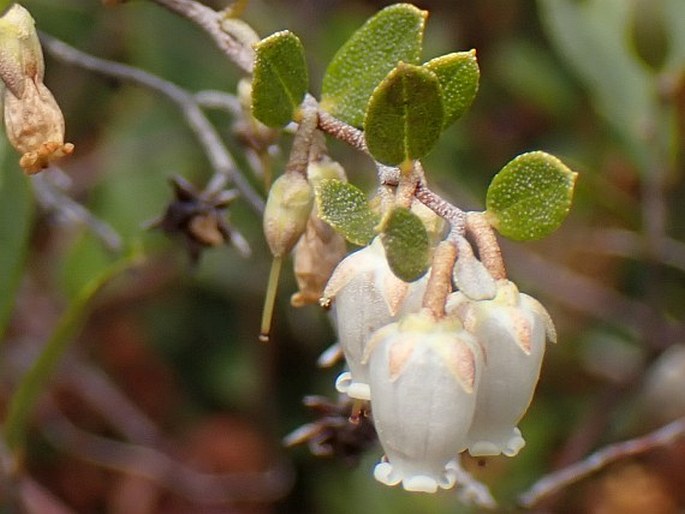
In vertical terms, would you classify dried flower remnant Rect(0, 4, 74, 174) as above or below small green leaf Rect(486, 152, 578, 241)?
below

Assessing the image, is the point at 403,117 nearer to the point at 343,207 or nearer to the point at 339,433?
the point at 343,207

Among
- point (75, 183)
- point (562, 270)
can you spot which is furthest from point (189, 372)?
point (562, 270)

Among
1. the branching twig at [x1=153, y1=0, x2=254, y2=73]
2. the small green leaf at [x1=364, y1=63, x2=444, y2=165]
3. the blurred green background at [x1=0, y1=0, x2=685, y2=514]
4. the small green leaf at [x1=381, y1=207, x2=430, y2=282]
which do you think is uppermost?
the small green leaf at [x1=364, y1=63, x2=444, y2=165]

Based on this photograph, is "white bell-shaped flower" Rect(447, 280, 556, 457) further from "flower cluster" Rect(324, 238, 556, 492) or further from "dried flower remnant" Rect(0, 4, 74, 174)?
"dried flower remnant" Rect(0, 4, 74, 174)

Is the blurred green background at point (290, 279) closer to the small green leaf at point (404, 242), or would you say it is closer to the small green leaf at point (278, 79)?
the small green leaf at point (278, 79)

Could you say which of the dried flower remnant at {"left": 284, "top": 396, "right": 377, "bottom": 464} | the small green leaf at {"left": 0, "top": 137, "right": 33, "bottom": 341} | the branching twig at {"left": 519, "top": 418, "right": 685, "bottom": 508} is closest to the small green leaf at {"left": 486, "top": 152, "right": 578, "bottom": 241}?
the dried flower remnant at {"left": 284, "top": 396, "right": 377, "bottom": 464}

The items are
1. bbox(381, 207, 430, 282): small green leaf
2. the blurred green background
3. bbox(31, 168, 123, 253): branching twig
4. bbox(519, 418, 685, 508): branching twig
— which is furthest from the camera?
the blurred green background
